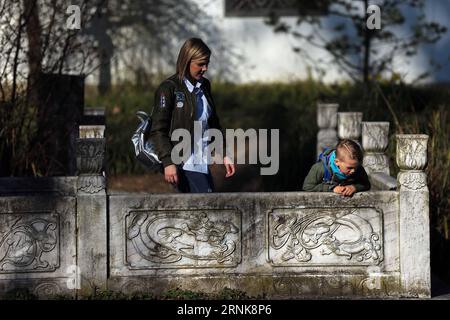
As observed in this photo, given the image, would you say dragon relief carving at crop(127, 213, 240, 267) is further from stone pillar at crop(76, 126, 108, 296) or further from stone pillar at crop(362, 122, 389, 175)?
stone pillar at crop(362, 122, 389, 175)

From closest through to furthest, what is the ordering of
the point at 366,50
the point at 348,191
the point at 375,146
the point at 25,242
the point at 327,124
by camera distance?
the point at 25,242 → the point at 348,191 → the point at 375,146 → the point at 327,124 → the point at 366,50

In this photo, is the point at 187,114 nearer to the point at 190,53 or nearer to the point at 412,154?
the point at 190,53

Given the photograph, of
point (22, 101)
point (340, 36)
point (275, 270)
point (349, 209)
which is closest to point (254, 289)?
point (275, 270)

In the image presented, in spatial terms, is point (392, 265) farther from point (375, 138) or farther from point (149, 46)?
point (149, 46)

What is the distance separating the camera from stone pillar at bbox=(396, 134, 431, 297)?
8125 millimetres

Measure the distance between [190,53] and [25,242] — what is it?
5.87 ft

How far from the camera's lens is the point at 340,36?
1908 centimetres

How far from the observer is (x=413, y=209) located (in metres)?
8.15

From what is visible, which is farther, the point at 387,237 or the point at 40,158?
the point at 40,158

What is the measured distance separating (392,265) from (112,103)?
993 centimetres

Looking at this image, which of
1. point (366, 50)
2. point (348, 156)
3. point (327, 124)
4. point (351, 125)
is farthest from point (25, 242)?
point (366, 50)

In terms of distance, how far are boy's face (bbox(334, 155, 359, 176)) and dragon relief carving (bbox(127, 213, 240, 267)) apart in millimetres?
886

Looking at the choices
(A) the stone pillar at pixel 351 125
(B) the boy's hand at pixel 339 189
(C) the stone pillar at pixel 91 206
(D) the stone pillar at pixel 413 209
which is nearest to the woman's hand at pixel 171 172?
(C) the stone pillar at pixel 91 206
